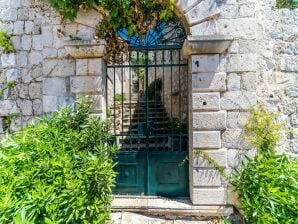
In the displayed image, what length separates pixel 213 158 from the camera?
338cm

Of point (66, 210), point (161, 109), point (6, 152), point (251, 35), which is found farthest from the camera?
point (161, 109)

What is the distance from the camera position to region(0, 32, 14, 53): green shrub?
372 cm

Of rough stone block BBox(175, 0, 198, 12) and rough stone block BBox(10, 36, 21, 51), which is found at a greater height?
rough stone block BBox(175, 0, 198, 12)

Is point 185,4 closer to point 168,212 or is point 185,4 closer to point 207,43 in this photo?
point 207,43

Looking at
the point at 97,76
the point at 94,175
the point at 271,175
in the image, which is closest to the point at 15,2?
the point at 97,76

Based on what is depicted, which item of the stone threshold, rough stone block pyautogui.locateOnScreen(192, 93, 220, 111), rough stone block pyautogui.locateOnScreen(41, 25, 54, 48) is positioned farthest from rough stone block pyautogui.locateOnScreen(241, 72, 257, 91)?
rough stone block pyautogui.locateOnScreen(41, 25, 54, 48)

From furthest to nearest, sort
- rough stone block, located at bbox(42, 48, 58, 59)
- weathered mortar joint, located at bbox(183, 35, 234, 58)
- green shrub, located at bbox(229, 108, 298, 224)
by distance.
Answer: rough stone block, located at bbox(42, 48, 58, 59)
weathered mortar joint, located at bbox(183, 35, 234, 58)
green shrub, located at bbox(229, 108, 298, 224)

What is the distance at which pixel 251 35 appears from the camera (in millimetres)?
3381

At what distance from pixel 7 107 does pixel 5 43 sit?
1.06 m

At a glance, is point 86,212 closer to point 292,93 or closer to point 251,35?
point 251,35

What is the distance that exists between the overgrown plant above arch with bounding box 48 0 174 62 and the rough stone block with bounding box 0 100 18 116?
1696 millimetres

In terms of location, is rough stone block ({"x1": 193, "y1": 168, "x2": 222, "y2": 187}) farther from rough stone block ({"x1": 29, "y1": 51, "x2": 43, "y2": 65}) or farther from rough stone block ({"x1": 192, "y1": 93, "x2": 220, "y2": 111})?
rough stone block ({"x1": 29, "y1": 51, "x2": 43, "y2": 65})

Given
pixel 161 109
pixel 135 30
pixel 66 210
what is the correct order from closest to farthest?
1. pixel 66 210
2. pixel 135 30
3. pixel 161 109

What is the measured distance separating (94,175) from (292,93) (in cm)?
329
